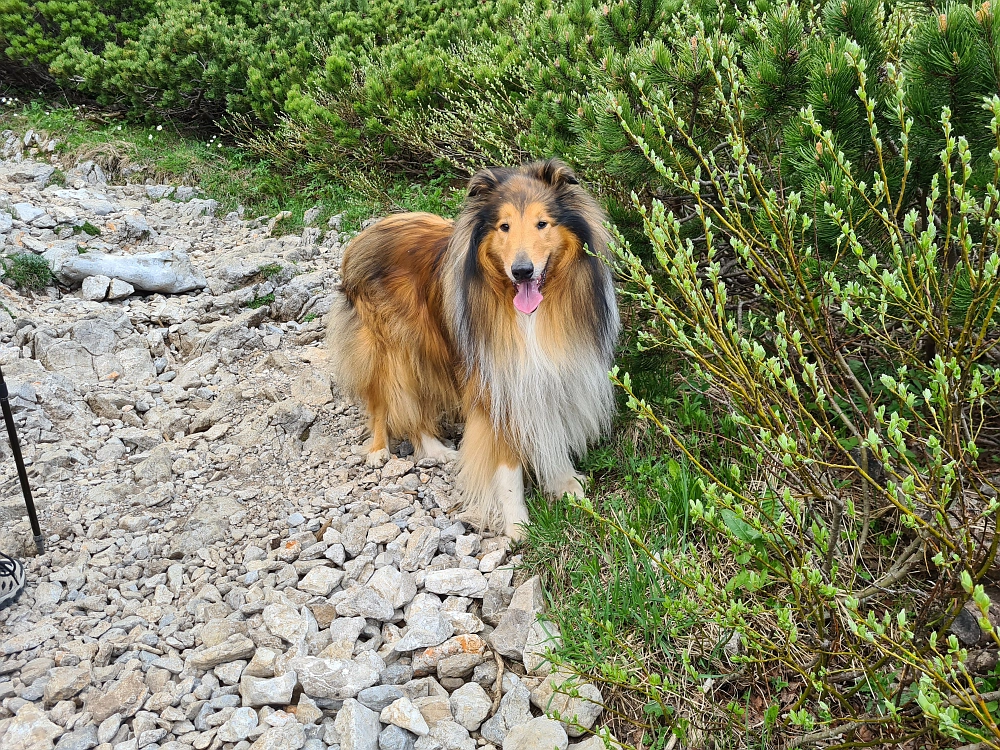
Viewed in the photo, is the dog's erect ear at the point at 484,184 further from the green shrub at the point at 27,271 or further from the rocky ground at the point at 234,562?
the green shrub at the point at 27,271

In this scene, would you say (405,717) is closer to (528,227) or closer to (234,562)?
(234,562)

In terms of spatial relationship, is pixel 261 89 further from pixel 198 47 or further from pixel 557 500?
pixel 557 500

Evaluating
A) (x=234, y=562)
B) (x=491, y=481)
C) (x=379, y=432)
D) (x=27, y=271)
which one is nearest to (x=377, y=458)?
(x=379, y=432)

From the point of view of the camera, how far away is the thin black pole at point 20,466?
10.8ft

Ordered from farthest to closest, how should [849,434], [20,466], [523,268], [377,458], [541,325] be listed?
[377,458], [541,325], [20,466], [523,268], [849,434]

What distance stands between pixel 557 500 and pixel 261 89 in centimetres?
693

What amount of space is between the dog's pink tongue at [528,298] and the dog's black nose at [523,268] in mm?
68

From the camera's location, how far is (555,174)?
3426 mm

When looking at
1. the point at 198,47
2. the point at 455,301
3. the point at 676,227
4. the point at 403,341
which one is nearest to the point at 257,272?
the point at 403,341

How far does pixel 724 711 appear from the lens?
236 cm

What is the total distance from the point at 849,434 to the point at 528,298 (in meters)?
1.36

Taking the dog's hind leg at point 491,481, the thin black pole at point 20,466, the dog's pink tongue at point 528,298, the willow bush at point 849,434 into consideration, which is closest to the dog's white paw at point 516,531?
the dog's hind leg at point 491,481

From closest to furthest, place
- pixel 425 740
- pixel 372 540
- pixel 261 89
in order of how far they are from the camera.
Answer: pixel 425 740
pixel 372 540
pixel 261 89

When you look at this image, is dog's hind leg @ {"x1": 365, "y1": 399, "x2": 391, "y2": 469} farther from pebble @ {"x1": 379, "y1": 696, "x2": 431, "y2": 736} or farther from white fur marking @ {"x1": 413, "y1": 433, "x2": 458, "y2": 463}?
pebble @ {"x1": 379, "y1": 696, "x2": 431, "y2": 736}
